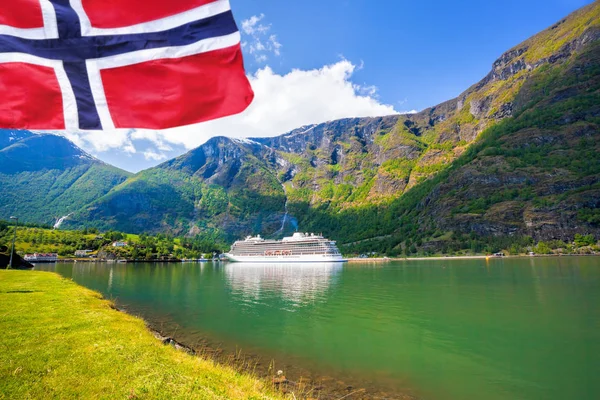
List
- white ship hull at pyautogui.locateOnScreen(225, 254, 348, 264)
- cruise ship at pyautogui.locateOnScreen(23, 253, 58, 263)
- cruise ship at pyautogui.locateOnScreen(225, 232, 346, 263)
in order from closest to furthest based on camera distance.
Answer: cruise ship at pyautogui.locateOnScreen(23, 253, 58, 263) → white ship hull at pyautogui.locateOnScreen(225, 254, 348, 264) → cruise ship at pyautogui.locateOnScreen(225, 232, 346, 263)

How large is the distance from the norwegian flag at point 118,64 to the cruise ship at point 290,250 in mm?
136184

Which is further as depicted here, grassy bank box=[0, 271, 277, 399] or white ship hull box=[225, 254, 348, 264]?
white ship hull box=[225, 254, 348, 264]

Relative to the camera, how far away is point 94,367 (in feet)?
29.5

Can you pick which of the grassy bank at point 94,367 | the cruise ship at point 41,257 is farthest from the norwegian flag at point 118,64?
the cruise ship at point 41,257

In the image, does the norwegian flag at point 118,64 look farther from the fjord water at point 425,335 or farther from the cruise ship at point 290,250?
the cruise ship at point 290,250

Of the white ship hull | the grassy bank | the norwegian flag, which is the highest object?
the norwegian flag

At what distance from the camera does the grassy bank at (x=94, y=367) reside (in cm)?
739

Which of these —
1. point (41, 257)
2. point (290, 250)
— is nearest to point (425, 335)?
point (290, 250)

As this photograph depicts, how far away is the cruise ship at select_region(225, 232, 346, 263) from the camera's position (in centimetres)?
14139

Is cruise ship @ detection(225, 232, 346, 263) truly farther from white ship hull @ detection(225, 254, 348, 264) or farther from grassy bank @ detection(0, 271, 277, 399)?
grassy bank @ detection(0, 271, 277, 399)

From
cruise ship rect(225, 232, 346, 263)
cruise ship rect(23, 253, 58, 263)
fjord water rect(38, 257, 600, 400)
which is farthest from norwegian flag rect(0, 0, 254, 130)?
cruise ship rect(23, 253, 58, 263)

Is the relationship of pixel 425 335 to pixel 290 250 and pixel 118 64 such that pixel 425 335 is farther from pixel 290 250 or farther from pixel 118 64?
pixel 290 250

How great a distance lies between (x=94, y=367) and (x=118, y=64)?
29.4ft

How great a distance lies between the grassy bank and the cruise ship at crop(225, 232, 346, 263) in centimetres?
12750
